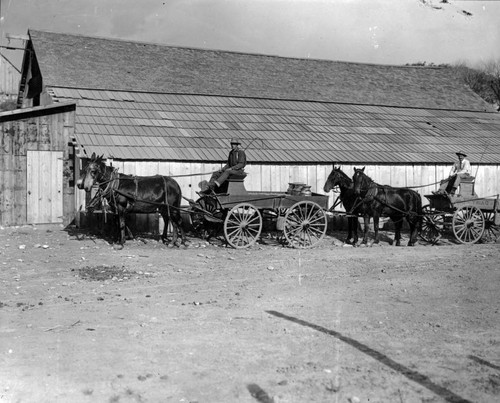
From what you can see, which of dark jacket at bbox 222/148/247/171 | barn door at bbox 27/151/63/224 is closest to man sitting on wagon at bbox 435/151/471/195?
dark jacket at bbox 222/148/247/171

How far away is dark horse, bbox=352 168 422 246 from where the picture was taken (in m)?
15.6

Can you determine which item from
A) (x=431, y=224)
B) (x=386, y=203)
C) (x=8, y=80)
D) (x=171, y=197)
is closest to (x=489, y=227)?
(x=431, y=224)

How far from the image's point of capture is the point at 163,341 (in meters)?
6.77

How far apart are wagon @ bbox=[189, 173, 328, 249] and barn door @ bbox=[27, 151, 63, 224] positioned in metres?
5.03

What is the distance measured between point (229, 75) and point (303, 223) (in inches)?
482

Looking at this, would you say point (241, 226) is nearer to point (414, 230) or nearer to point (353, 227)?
point (353, 227)

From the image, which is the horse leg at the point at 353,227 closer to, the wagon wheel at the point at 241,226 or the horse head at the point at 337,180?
the horse head at the point at 337,180

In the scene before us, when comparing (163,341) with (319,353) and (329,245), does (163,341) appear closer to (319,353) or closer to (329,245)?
(319,353)

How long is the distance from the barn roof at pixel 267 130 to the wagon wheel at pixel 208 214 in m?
2.53

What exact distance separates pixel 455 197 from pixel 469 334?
31.0 feet

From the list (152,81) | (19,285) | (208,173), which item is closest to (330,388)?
(19,285)

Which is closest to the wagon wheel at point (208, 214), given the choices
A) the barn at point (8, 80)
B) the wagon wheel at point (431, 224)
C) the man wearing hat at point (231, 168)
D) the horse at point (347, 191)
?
the man wearing hat at point (231, 168)

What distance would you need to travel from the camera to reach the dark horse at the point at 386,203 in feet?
51.2

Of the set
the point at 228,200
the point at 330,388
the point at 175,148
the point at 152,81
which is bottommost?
the point at 330,388
